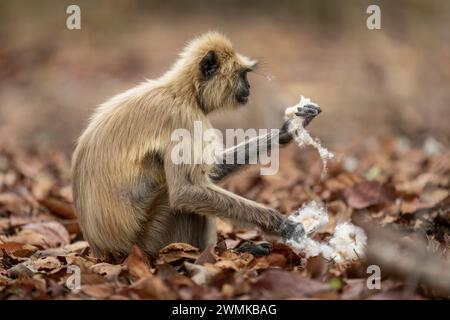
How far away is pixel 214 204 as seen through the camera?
5492mm

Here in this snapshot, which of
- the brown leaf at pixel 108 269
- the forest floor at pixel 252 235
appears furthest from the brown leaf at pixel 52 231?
the brown leaf at pixel 108 269

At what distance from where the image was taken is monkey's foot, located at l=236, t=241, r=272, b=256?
5.62 m

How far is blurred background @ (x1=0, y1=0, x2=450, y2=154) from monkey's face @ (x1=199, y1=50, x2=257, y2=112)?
5.52m

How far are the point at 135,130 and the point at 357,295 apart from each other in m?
2.10

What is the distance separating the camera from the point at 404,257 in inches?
161

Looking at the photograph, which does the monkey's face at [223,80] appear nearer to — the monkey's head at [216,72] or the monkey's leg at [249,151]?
the monkey's head at [216,72]

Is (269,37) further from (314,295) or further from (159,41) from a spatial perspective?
(314,295)

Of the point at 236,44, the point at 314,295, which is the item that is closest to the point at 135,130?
the point at 314,295

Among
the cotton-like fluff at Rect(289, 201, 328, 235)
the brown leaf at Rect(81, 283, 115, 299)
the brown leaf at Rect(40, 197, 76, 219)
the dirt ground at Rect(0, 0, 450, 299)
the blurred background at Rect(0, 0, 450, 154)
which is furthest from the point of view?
the blurred background at Rect(0, 0, 450, 154)

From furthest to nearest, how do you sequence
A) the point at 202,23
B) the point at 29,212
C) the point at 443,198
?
the point at 202,23
the point at 29,212
the point at 443,198

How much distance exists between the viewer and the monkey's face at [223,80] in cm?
607

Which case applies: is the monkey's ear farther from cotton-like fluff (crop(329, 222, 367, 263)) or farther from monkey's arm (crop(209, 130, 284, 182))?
cotton-like fluff (crop(329, 222, 367, 263))

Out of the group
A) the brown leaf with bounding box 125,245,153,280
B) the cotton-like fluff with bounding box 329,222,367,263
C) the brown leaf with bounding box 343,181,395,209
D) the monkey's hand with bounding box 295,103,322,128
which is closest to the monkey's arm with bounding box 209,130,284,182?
the monkey's hand with bounding box 295,103,322,128

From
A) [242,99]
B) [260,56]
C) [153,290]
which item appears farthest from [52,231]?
[260,56]
